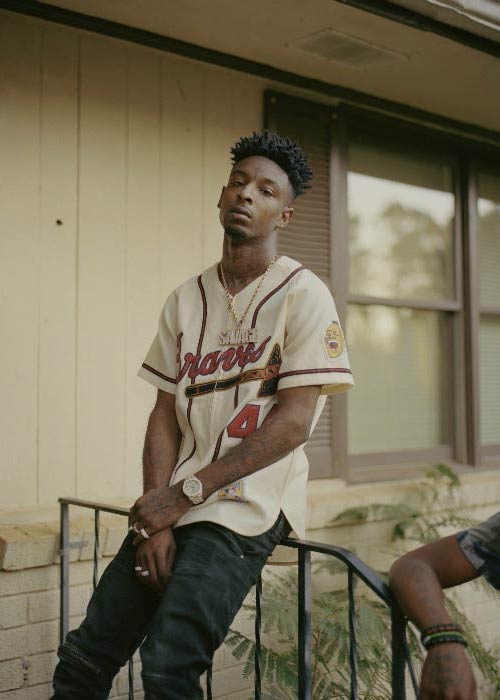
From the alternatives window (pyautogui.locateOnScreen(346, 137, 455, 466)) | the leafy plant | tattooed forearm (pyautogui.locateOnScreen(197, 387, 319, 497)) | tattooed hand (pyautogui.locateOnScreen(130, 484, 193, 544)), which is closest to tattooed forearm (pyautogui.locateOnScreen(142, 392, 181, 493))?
tattooed hand (pyautogui.locateOnScreen(130, 484, 193, 544))

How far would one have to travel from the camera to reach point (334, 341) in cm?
227

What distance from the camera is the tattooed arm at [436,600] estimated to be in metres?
1.75

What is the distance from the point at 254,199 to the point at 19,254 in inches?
68.1

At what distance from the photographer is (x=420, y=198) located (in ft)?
17.8

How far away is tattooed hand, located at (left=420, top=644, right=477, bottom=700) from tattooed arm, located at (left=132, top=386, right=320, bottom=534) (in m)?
0.63

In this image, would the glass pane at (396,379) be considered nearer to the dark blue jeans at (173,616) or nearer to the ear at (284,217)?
the ear at (284,217)

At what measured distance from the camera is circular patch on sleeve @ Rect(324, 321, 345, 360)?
2.24 m

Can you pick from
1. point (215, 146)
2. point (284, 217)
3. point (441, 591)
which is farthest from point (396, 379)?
point (441, 591)

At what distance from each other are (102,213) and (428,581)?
262 cm

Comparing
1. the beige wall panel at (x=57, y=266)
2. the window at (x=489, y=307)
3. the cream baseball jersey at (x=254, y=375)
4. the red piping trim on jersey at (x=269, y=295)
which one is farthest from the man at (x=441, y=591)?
the window at (x=489, y=307)

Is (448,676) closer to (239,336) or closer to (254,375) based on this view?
(254,375)

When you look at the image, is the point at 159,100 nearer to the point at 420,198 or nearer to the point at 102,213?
the point at 102,213

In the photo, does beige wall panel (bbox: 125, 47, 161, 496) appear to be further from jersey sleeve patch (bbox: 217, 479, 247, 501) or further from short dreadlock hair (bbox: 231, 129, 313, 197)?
jersey sleeve patch (bbox: 217, 479, 247, 501)

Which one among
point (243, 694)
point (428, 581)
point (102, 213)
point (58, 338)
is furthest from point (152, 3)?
point (243, 694)
